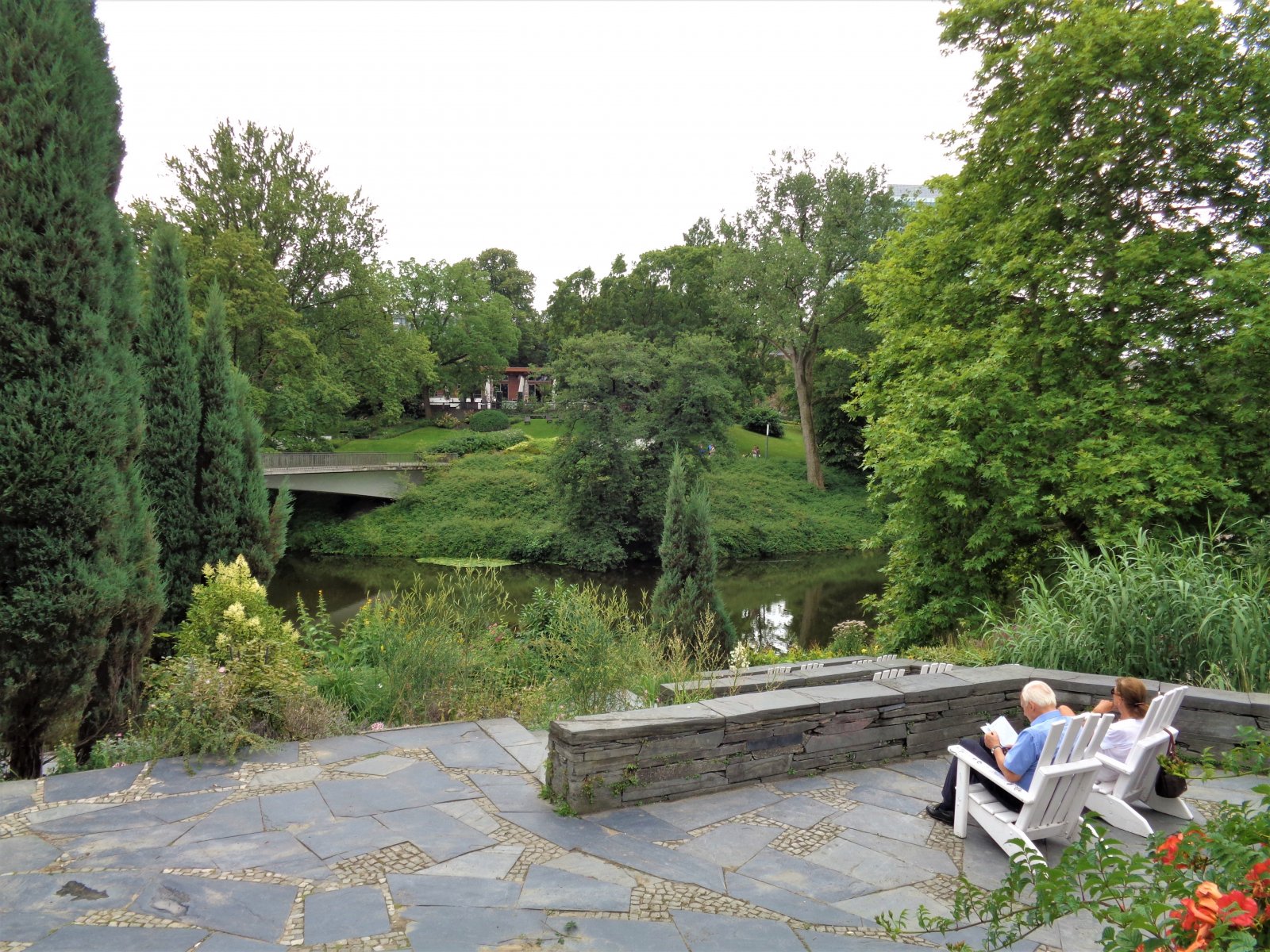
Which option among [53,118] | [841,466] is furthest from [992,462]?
[841,466]

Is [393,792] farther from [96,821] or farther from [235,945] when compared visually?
[235,945]

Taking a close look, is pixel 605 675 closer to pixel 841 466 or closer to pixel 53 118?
pixel 53 118

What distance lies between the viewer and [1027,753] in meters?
3.60

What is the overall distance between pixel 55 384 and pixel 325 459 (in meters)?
22.2

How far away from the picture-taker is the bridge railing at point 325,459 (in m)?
24.0

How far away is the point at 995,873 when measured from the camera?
3.43m

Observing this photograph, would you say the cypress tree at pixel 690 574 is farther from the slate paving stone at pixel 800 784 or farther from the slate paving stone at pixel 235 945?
the slate paving stone at pixel 235 945

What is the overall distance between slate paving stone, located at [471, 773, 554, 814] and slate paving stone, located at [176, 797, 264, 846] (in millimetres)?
1092

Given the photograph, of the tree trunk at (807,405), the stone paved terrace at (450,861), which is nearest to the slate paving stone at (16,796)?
the stone paved terrace at (450,861)

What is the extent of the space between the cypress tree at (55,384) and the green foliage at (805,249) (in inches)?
1005

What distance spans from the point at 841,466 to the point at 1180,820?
3299cm

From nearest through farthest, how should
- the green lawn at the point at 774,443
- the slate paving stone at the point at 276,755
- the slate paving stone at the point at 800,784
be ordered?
1. the slate paving stone at the point at 800,784
2. the slate paving stone at the point at 276,755
3. the green lawn at the point at 774,443

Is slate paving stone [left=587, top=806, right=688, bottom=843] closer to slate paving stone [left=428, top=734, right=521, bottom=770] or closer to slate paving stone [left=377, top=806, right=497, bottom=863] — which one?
slate paving stone [left=377, top=806, right=497, bottom=863]

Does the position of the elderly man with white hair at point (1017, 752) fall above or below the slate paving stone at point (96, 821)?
above
